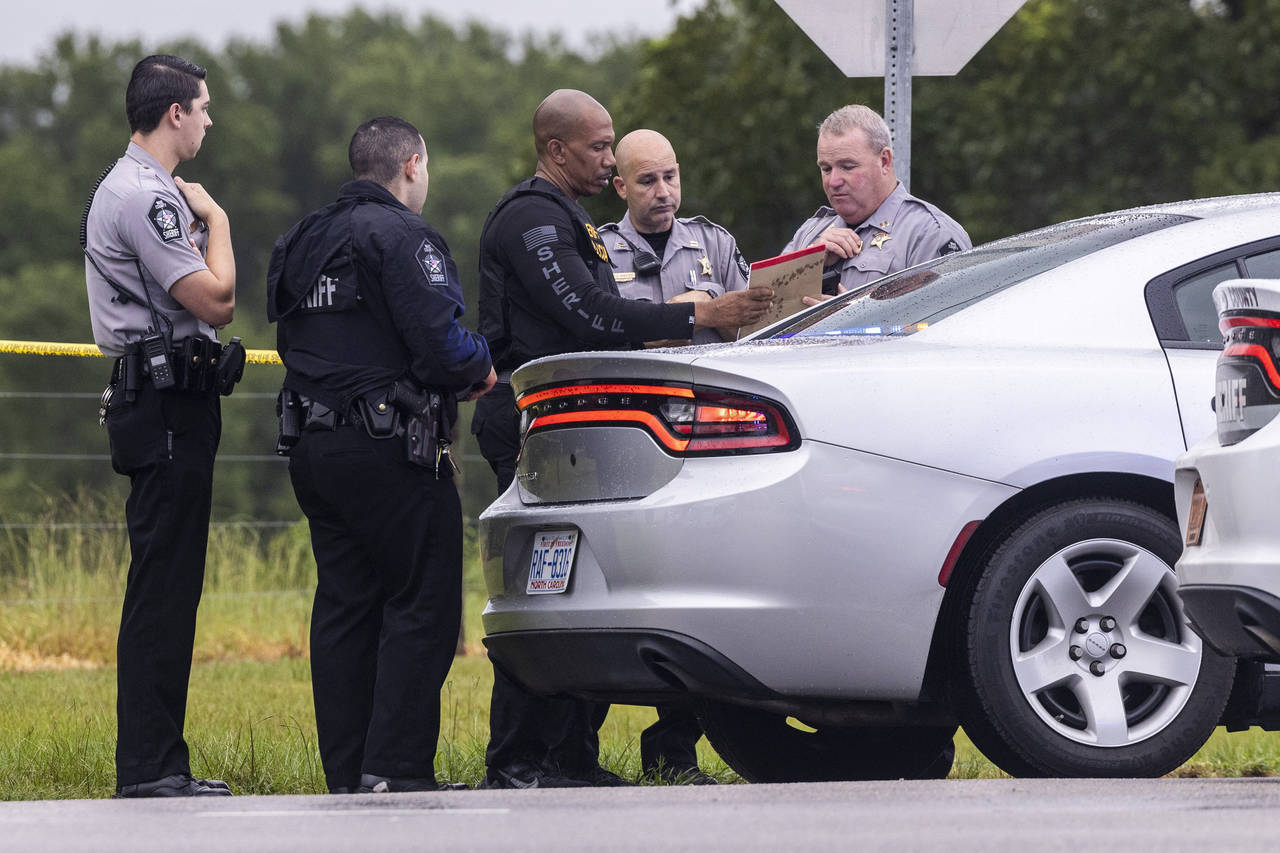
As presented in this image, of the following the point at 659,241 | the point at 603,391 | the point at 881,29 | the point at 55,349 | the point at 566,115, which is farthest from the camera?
the point at 55,349

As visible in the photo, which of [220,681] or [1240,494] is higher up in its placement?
[1240,494]

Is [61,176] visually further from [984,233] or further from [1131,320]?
[1131,320]

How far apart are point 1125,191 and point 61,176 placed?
46240mm

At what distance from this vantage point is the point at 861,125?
7164 millimetres

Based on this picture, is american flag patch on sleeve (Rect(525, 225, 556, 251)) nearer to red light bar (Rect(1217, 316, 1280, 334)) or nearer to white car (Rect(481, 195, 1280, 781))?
white car (Rect(481, 195, 1280, 781))

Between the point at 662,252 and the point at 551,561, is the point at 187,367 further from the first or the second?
the point at 662,252

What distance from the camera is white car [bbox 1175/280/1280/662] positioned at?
484 centimetres

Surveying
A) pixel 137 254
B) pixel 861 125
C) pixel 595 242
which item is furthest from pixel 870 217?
pixel 137 254

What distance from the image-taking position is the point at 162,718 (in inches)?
234

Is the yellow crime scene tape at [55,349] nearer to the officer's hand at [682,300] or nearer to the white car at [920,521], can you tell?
the officer's hand at [682,300]

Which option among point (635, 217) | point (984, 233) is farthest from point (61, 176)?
point (635, 217)

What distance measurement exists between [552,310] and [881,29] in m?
1.84

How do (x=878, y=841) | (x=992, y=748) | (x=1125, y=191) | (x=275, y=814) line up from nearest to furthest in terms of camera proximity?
(x=878, y=841) → (x=275, y=814) → (x=992, y=748) → (x=1125, y=191)

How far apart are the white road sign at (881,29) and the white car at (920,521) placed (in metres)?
1.85
